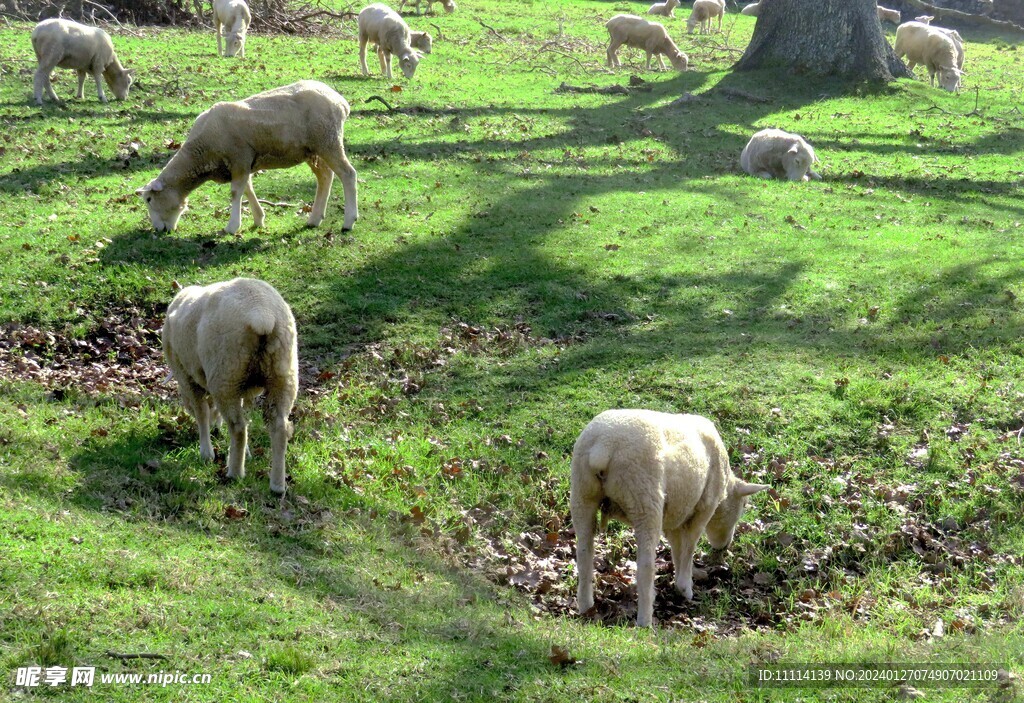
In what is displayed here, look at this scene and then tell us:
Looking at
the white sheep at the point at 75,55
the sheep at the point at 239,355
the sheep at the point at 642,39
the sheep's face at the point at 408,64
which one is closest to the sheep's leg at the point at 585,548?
the sheep at the point at 239,355

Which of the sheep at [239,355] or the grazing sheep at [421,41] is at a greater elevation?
the grazing sheep at [421,41]

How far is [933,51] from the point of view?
25641 mm

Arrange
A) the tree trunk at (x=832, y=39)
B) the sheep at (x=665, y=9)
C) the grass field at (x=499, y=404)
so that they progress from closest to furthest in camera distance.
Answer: the grass field at (x=499, y=404)
the tree trunk at (x=832, y=39)
the sheep at (x=665, y=9)

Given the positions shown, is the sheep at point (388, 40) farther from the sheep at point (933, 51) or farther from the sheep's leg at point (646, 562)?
the sheep's leg at point (646, 562)

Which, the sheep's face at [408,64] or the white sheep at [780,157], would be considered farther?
the sheep's face at [408,64]

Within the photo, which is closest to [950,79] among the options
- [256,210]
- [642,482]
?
[256,210]

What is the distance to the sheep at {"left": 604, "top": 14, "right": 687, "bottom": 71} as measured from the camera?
26531 mm

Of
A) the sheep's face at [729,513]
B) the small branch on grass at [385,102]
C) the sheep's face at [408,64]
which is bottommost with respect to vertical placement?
the sheep's face at [729,513]

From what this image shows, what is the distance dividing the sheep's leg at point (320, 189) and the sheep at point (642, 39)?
1580cm

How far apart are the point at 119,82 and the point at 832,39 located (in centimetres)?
1557

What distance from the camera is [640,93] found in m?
22.8

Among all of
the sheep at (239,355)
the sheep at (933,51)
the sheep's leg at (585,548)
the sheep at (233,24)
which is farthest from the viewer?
the sheep at (933,51)

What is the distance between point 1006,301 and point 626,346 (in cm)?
483

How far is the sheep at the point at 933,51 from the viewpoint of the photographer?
2486 cm
